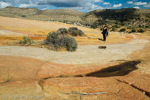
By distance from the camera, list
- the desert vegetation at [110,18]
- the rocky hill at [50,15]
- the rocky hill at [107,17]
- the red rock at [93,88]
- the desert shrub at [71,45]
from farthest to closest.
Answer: the rocky hill at [50,15] < the rocky hill at [107,17] < the desert vegetation at [110,18] < the desert shrub at [71,45] < the red rock at [93,88]

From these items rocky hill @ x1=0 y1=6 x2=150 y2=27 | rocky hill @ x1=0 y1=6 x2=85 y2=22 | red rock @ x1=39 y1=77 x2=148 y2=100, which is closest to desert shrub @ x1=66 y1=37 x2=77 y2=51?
red rock @ x1=39 y1=77 x2=148 y2=100

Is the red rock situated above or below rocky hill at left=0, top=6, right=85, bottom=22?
below

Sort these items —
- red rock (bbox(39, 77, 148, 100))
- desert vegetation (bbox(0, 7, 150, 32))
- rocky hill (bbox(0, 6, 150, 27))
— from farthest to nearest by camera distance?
1. rocky hill (bbox(0, 6, 150, 27))
2. desert vegetation (bbox(0, 7, 150, 32))
3. red rock (bbox(39, 77, 148, 100))

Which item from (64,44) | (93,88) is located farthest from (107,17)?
(93,88)

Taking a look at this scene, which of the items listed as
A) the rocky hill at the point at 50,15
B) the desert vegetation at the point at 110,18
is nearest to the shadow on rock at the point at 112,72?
the desert vegetation at the point at 110,18

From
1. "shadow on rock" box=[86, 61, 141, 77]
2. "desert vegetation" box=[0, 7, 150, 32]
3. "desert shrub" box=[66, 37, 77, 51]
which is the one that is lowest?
"shadow on rock" box=[86, 61, 141, 77]

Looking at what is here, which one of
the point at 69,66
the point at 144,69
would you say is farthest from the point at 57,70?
the point at 144,69

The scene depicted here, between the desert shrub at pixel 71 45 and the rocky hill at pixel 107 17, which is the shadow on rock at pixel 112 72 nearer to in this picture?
the desert shrub at pixel 71 45

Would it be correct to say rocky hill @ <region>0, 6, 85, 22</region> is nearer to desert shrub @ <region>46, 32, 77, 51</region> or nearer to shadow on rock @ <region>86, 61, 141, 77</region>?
desert shrub @ <region>46, 32, 77, 51</region>

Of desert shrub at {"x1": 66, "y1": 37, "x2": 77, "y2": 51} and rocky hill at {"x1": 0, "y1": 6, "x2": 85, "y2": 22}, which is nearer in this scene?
desert shrub at {"x1": 66, "y1": 37, "x2": 77, "y2": 51}

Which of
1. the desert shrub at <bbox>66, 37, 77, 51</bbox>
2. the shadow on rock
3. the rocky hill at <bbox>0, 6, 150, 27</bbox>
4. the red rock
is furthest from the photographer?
the rocky hill at <bbox>0, 6, 150, 27</bbox>

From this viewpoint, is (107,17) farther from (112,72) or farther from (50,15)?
(112,72)

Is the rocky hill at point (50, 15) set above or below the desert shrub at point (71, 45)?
above

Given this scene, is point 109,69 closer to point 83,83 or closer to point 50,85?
point 83,83
